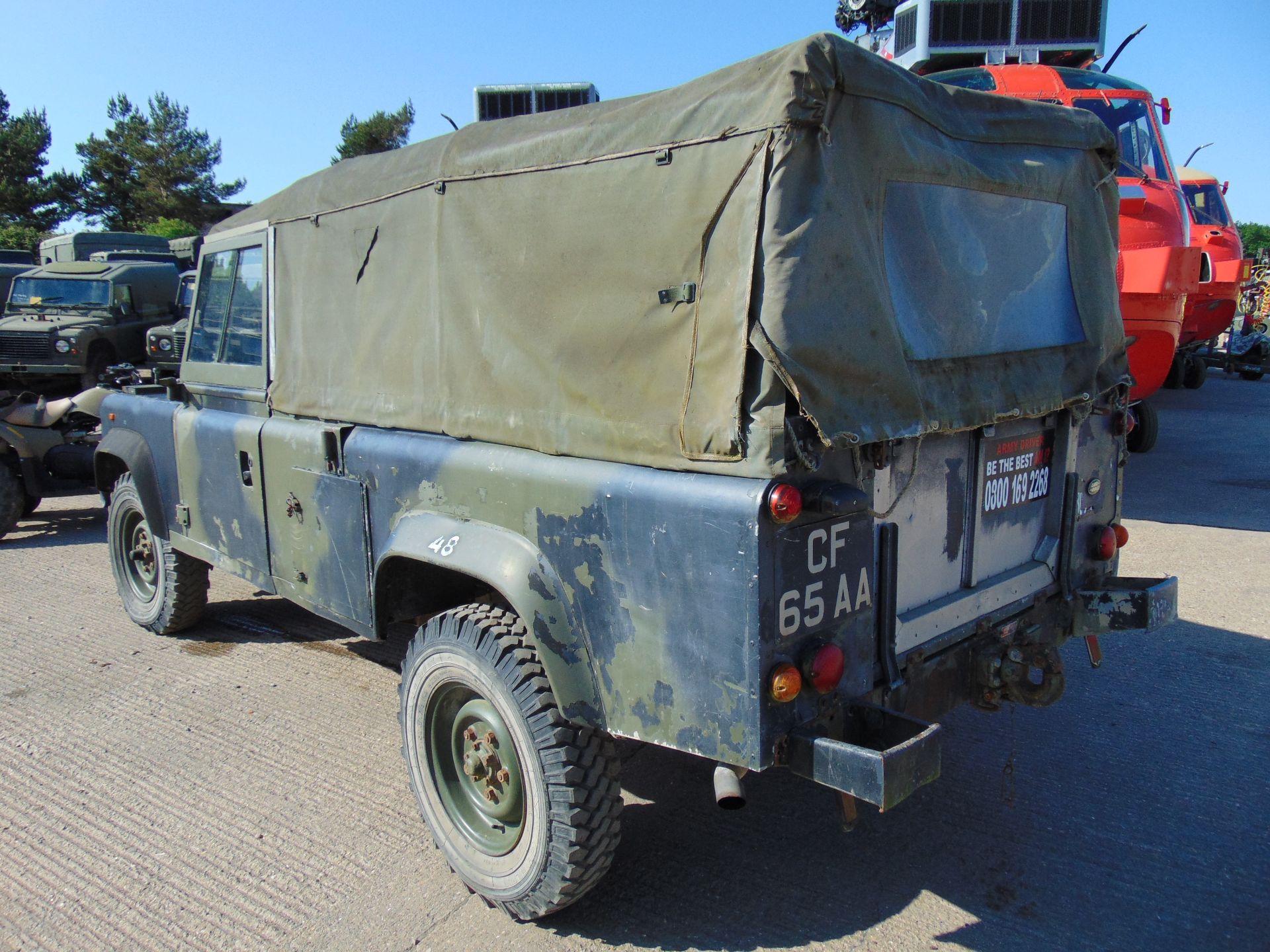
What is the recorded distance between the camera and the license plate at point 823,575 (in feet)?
7.50

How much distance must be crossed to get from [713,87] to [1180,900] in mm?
2856

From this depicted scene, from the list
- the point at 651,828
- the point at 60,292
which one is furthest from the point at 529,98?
the point at 60,292

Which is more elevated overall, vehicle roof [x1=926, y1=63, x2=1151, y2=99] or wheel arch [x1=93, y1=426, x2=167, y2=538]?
vehicle roof [x1=926, y1=63, x2=1151, y2=99]

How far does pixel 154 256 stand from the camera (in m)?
18.1

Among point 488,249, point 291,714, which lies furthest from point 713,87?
point 291,714

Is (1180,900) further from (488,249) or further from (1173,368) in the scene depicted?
(1173,368)

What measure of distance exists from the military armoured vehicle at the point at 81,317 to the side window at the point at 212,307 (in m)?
9.93

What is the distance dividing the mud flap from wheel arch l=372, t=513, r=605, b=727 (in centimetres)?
60

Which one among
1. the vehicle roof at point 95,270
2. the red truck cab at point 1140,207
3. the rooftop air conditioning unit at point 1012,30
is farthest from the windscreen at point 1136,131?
the vehicle roof at point 95,270

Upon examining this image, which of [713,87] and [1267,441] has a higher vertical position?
[713,87]

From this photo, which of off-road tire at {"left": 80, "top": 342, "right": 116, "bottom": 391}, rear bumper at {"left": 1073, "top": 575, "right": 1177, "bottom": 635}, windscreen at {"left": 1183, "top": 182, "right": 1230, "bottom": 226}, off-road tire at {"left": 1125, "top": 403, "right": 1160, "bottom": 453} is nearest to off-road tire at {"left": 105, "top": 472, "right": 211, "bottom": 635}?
rear bumper at {"left": 1073, "top": 575, "right": 1177, "bottom": 635}

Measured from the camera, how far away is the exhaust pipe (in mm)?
2385

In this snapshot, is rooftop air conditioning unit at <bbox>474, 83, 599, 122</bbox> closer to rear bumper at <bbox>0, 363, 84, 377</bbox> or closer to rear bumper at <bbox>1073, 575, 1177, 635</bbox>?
rear bumper at <bbox>1073, 575, 1177, 635</bbox>

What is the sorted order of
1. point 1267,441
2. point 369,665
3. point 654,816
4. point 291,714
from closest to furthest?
point 654,816 < point 291,714 < point 369,665 < point 1267,441
